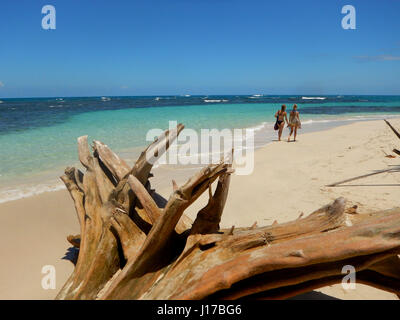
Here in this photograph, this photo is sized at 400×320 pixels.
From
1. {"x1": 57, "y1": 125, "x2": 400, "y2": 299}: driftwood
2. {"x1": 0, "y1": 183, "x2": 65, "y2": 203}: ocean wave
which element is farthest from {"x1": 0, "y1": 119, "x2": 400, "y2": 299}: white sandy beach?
{"x1": 57, "y1": 125, "x2": 400, "y2": 299}: driftwood

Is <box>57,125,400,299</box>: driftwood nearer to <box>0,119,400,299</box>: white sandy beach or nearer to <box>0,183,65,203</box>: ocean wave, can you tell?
<box>0,119,400,299</box>: white sandy beach

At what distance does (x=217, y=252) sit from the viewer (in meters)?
2.29

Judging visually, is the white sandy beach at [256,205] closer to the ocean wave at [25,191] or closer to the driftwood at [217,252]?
the ocean wave at [25,191]

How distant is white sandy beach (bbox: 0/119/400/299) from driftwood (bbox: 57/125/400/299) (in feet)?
2.80

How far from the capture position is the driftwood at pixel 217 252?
194 centimetres

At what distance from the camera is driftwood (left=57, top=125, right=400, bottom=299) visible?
194cm

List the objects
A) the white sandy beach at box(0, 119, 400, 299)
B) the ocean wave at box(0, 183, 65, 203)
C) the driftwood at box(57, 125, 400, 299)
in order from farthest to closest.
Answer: the ocean wave at box(0, 183, 65, 203)
the white sandy beach at box(0, 119, 400, 299)
the driftwood at box(57, 125, 400, 299)

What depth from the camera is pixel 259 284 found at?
6.82 feet

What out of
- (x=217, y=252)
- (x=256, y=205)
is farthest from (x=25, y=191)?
(x=217, y=252)

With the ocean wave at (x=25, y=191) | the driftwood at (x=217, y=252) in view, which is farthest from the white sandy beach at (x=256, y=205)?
the driftwood at (x=217, y=252)

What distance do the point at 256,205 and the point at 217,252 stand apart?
3.03m
